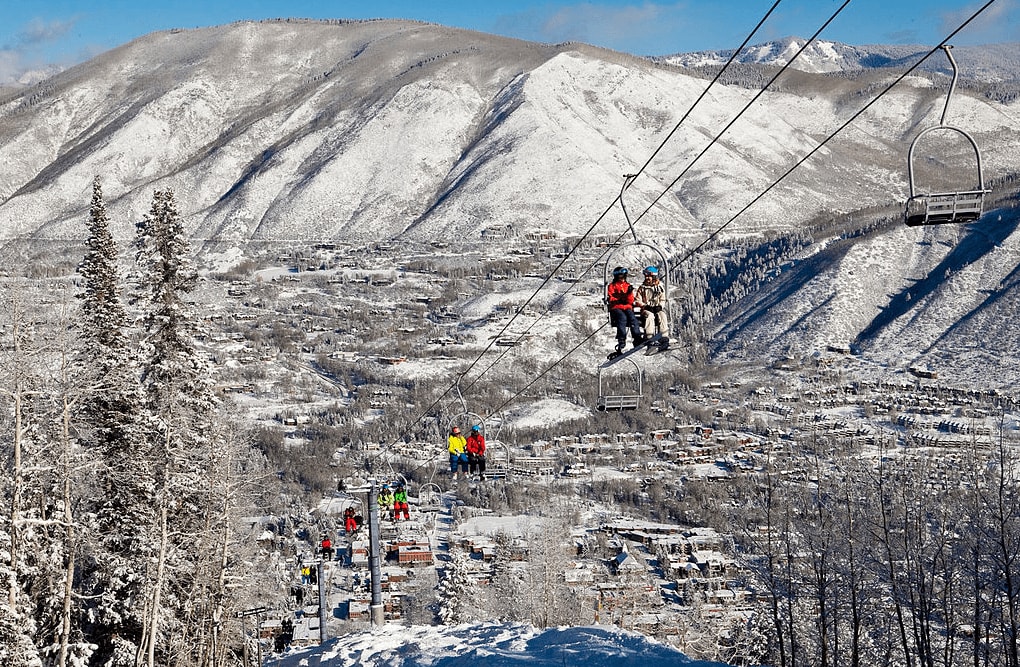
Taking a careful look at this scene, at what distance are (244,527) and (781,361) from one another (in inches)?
5120

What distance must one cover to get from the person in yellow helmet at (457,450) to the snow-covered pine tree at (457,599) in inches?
967

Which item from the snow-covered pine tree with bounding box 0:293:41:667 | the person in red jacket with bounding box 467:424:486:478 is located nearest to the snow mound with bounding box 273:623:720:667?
the person in red jacket with bounding box 467:424:486:478

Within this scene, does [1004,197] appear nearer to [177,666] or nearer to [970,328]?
[970,328]

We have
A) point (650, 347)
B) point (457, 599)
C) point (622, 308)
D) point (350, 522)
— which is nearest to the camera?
point (650, 347)

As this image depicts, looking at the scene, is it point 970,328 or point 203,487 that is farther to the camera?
point 970,328

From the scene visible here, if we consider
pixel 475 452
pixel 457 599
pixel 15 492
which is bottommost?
pixel 457 599

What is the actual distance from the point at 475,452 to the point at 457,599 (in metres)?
28.6

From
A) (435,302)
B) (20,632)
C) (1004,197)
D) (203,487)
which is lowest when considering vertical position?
(20,632)

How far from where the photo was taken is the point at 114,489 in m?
22.2

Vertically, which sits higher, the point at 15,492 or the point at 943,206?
the point at 943,206

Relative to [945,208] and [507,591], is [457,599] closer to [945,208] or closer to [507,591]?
[507,591]

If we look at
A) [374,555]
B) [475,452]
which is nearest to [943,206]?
[475,452]

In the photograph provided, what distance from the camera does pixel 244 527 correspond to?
92.5ft

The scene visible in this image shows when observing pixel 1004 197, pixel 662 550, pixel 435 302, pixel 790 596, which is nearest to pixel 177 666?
pixel 790 596
